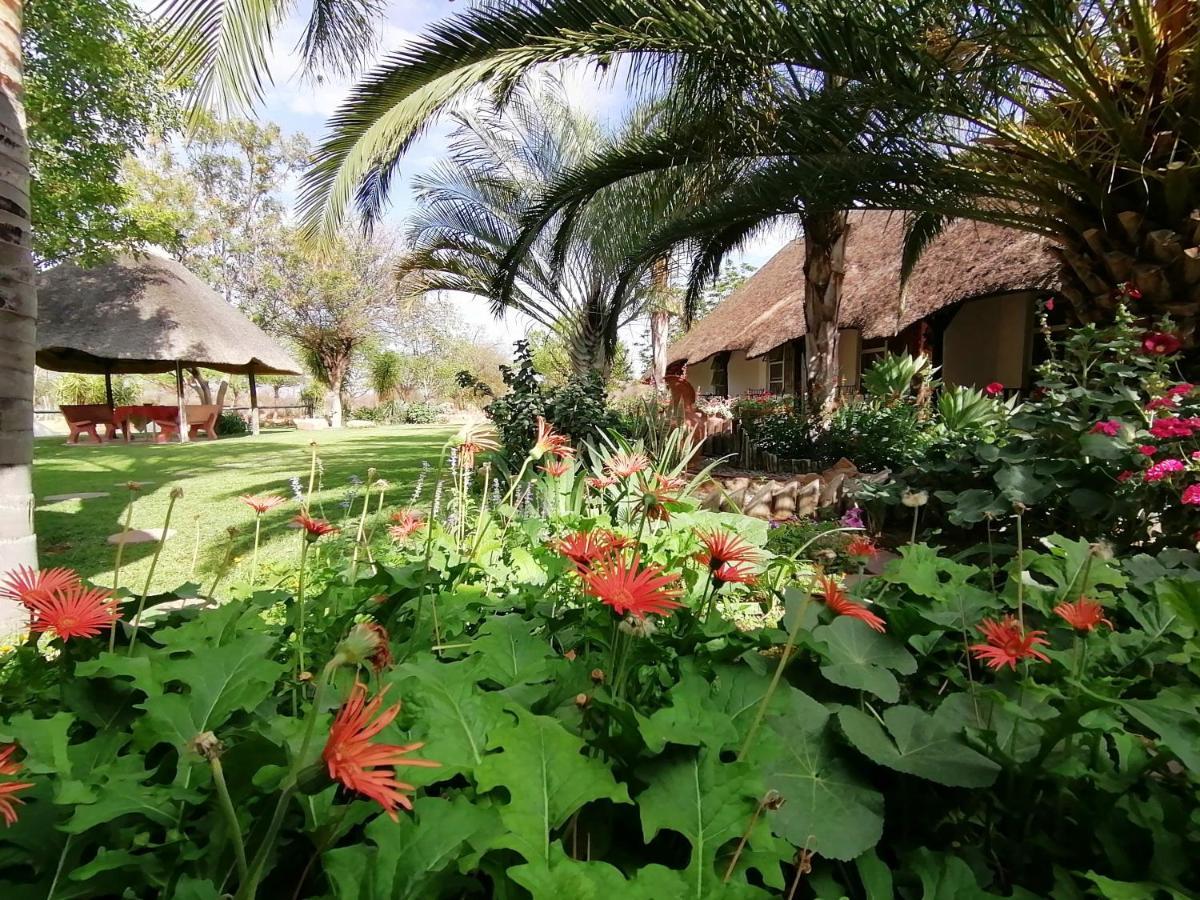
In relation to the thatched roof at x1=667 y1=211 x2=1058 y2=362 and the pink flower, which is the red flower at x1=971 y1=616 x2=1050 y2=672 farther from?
the thatched roof at x1=667 y1=211 x2=1058 y2=362

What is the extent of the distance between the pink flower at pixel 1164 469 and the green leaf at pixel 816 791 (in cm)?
200

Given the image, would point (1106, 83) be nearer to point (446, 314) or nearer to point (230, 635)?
point (230, 635)

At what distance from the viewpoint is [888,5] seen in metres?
3.05

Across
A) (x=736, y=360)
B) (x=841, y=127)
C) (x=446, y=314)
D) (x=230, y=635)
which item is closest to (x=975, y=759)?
(x=230, y=635)

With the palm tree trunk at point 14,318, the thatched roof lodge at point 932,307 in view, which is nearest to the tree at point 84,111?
the palm tree trunk at point 14,318

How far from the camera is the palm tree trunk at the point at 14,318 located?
6.45ft

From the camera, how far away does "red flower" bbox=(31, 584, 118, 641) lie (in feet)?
1.94

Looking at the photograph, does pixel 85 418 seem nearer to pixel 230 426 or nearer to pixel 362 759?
pixel 230 426

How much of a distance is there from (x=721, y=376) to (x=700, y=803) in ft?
53.5

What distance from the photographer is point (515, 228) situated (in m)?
8.04

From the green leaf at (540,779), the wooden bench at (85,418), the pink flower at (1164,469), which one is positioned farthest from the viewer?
the wooden bench at (85,418)

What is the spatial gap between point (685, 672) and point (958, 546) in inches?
115

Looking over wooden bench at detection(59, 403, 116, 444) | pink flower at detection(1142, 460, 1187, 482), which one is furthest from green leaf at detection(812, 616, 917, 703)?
wooden bench at detection(59, 403, 116, 444)

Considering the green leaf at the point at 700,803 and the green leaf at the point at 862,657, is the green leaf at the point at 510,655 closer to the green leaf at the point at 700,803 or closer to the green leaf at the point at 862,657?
the green leaf at the point at 700,803
